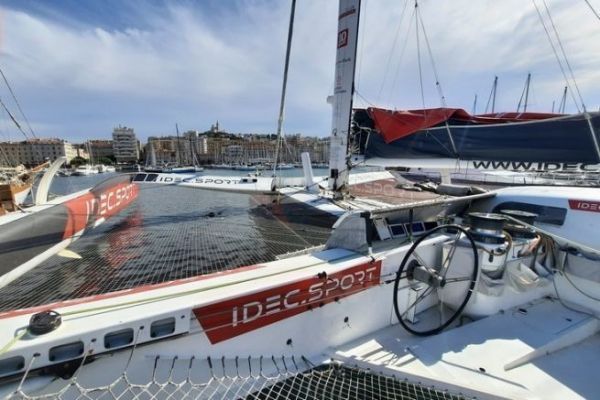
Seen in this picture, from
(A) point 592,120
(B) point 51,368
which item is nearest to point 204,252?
(B) point 51,368

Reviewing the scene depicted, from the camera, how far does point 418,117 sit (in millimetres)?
4832

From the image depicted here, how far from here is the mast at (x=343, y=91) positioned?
15.6 feet

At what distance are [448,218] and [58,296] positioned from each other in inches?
164

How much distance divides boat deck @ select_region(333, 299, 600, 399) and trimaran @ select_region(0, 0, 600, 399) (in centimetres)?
1

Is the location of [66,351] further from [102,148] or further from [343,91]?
[102,148]

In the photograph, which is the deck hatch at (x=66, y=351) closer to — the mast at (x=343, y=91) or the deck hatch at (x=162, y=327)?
the deck hatch at (x=162, y=327)

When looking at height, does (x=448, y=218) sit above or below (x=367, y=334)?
above

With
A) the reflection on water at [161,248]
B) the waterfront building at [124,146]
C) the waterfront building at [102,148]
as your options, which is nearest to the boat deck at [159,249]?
the reflection on water at [161,248]

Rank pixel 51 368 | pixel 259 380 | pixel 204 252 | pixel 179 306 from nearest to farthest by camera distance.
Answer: pixel 51 368
pixel 179 306
pixel 259 380
pixel 204 252

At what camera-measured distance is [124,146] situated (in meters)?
88.1

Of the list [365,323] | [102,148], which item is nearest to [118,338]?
[365,323]

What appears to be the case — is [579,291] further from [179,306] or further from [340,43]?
[340,43]

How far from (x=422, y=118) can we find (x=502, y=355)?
3573mm

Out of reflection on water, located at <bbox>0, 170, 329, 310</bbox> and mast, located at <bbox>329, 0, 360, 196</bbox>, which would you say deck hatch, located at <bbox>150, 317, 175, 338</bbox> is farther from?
mast, located at <bbox>329, 0, 360, 196</bbox>
